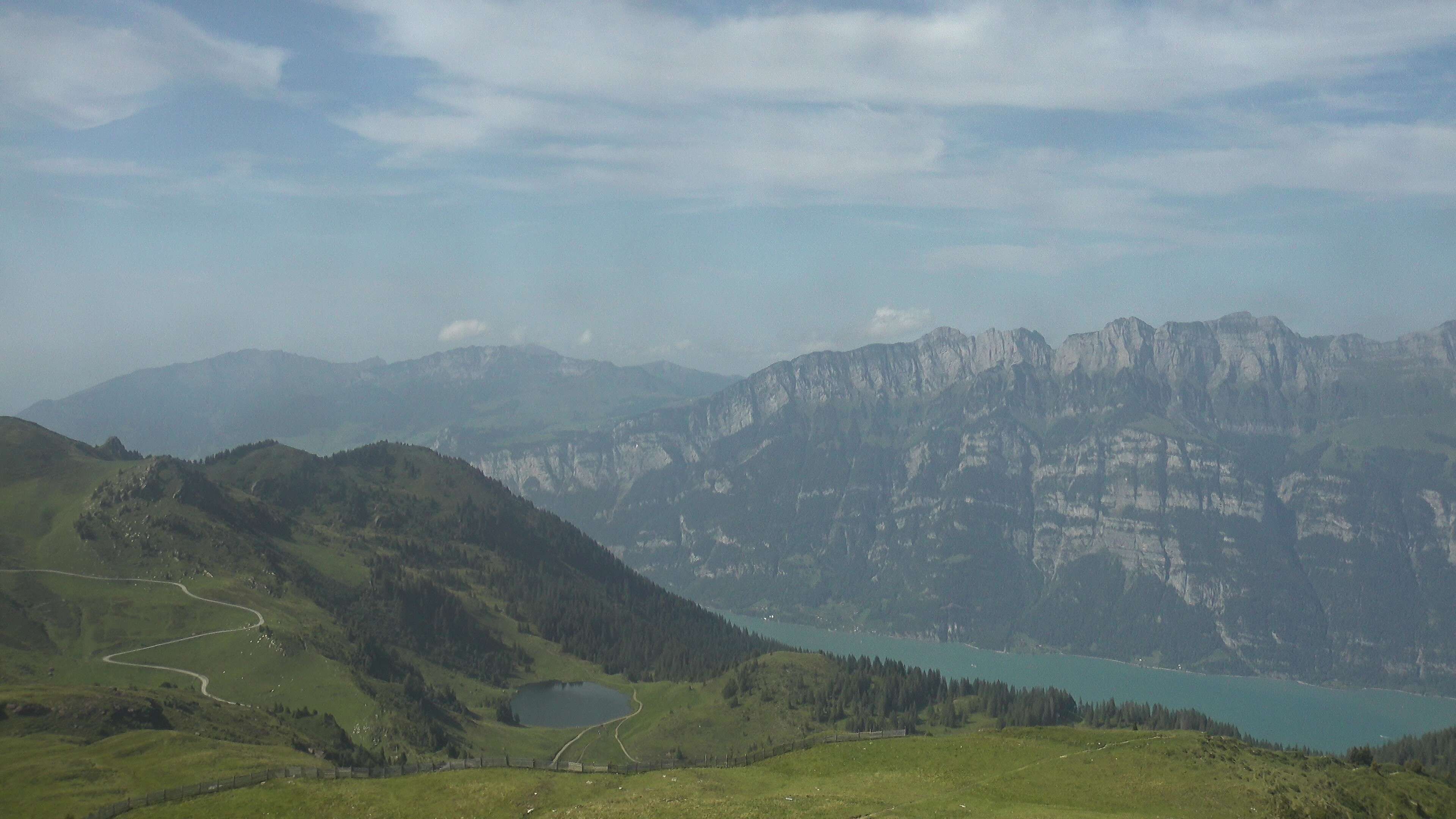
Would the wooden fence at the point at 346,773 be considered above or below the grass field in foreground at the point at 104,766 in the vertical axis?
above

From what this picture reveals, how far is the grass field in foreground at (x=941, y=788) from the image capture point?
74625 mm

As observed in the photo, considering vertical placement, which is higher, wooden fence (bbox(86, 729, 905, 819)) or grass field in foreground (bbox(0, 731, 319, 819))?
wooden fence (bbox(86, 729, 905, 819))

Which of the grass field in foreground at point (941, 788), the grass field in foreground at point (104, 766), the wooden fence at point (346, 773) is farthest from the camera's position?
the grass field in foreground at point (104, 766)

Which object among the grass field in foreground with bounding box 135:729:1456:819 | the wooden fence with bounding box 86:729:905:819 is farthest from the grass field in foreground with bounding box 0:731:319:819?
the grass field in foreground with bounding box 135:729:1456:819

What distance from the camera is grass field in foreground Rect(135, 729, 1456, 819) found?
74.6m

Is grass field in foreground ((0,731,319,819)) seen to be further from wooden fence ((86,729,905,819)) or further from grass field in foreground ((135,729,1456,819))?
grass field in foreground ((135,729,1456,819))

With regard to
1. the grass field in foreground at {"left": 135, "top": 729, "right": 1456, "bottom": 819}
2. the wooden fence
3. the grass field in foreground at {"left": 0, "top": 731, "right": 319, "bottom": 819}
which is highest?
the grass field in foreground at {"left": 135, "top": 729, "right": 1456, "bottom": 819}

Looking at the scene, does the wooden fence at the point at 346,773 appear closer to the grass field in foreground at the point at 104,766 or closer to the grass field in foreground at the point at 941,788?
the grass field in foreground at the point at 941,788

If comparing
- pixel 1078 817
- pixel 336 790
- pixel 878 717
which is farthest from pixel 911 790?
pixel 878 717

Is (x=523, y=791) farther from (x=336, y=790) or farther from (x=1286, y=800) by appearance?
(x=1286, y=800)

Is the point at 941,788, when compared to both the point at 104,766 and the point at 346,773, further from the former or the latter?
the point at 104,766

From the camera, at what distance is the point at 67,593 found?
192625 mm

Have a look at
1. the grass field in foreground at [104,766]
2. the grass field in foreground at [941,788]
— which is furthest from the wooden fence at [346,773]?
the grass field in foreground at [104,766]

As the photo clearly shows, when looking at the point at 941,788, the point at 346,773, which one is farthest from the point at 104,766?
the point at 941,788
